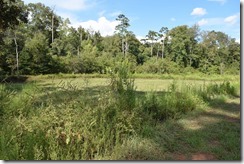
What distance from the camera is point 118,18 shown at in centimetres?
308

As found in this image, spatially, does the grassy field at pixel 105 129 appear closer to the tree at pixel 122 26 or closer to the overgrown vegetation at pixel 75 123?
the overgrown vegetation at pixel 75 123

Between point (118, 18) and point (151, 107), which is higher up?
point (118, 18)

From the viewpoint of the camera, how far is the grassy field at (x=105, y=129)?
2.37 metres

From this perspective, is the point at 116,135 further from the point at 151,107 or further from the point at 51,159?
the point at 151,107

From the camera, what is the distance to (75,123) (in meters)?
2.54

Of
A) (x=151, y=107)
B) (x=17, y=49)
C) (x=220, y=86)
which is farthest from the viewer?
(x=17, y=49)

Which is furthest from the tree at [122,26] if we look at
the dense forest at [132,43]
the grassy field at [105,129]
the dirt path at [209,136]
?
the dirt path at [209,136]

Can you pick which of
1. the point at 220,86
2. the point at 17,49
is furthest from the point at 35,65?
the point at 220,86

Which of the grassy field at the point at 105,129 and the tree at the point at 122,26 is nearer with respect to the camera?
the grassy field at the point at 105,129

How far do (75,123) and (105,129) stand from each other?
1.21ft

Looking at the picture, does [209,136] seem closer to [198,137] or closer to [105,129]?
[198,137]

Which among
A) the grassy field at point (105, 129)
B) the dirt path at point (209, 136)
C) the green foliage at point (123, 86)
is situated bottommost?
the dirt path at point (209, 136)

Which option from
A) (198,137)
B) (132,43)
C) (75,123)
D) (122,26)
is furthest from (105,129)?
(132,43)

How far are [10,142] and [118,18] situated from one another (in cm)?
172
